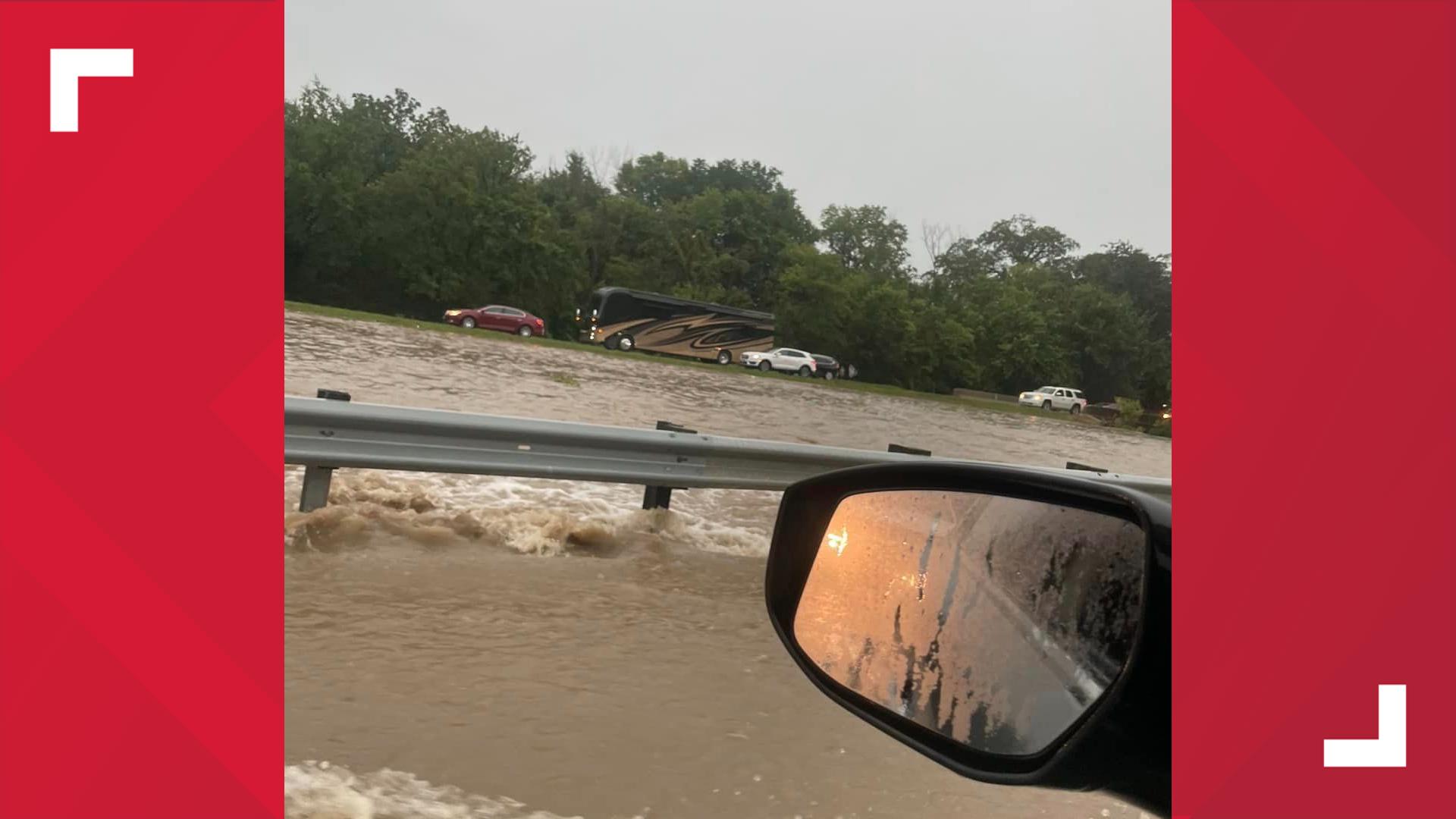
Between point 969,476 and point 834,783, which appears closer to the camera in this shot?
point 969,476

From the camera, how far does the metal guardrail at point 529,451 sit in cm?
277

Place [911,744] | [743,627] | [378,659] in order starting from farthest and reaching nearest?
1. [743,627]
2. [378,659]
3. [911,744]

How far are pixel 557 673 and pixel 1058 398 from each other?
18.4 ft

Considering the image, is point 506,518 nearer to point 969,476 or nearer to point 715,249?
point 969,476

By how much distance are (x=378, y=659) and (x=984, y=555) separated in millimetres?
1406

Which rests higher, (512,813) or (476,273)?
(476,273)

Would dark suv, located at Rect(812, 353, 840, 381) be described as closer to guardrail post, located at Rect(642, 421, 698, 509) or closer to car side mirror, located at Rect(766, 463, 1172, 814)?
guardrail post, located at Rect(642, 421, 698, 509)

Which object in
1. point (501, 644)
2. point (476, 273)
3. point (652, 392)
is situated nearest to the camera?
point (501, 644)

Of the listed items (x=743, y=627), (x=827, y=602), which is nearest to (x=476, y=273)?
(x=743, y=627)

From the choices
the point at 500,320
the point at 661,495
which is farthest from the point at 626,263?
the point at 661,495

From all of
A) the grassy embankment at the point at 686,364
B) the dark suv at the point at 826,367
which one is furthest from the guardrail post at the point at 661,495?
the dark suv at the point at 826,367

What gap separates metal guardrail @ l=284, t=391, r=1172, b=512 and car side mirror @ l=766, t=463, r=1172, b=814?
1526mm

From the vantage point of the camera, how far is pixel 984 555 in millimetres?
819

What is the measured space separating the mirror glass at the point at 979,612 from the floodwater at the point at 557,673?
511mm
